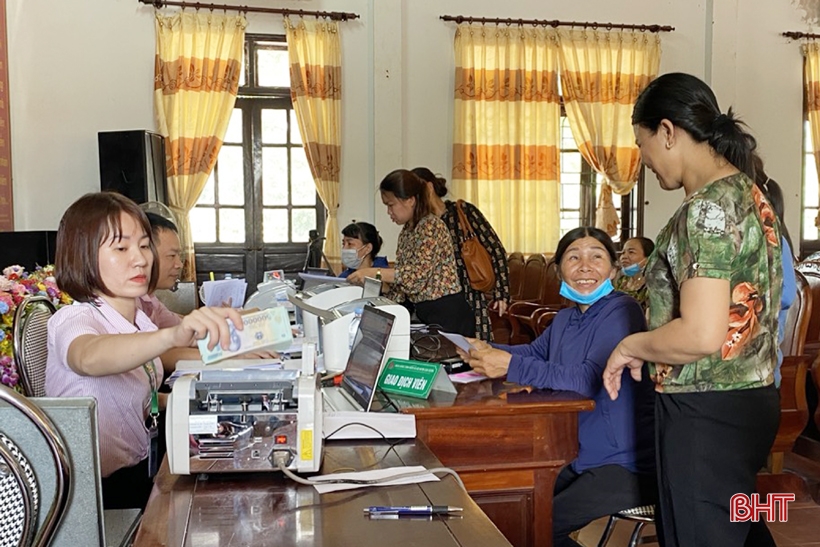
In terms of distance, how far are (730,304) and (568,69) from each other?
589 centimetres

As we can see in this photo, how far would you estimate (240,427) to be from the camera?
1493mm

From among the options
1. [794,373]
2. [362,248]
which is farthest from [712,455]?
[362,248]

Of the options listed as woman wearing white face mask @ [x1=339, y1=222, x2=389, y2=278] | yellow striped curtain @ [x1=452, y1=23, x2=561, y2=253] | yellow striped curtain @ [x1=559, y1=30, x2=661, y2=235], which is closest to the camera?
woman wearing white face mask @ [x1=339, y1=222, x2=389, y2=278]

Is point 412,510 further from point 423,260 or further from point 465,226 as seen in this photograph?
point 465,226

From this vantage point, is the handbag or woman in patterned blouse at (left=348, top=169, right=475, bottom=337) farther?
the handbag

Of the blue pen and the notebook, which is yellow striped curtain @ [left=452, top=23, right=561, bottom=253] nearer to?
the notebook

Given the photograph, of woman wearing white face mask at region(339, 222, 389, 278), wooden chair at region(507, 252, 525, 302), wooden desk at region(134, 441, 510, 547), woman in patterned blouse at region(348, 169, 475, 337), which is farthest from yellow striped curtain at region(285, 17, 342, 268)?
wooden desk at region(134, 441, 510, 547)

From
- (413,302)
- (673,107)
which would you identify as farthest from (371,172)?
(673,107)

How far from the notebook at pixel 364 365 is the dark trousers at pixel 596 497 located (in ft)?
2.12

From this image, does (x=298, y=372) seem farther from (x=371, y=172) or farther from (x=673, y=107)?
(x=371, y=172)

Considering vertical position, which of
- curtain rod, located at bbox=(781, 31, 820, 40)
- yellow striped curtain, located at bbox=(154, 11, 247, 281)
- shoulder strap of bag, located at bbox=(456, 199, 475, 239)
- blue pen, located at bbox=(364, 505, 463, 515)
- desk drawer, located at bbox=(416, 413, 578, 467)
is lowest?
desk drawer, located at bbox=(416, 413, 578, 467)

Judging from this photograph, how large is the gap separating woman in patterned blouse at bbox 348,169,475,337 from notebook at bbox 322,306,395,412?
5.14ft

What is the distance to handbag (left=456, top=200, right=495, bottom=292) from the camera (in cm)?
420

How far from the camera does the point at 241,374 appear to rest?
156 cm
